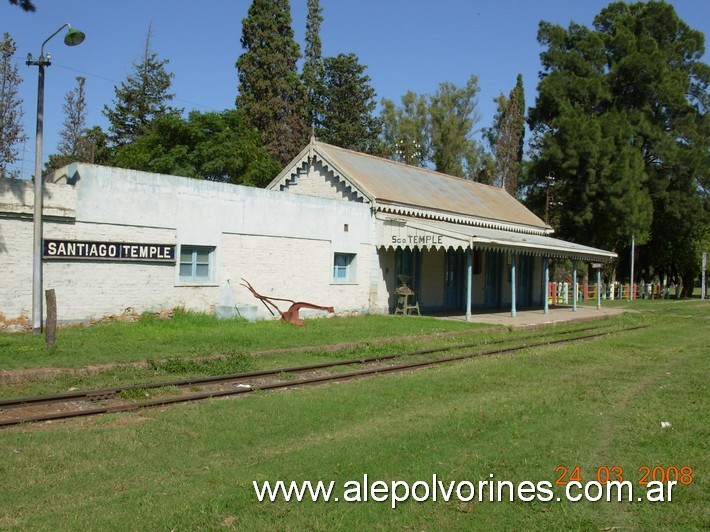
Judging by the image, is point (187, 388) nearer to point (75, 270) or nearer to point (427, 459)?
point (427, 459)

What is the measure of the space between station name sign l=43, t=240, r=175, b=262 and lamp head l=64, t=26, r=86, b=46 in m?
4.17

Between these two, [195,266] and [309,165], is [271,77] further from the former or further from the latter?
[195,266]

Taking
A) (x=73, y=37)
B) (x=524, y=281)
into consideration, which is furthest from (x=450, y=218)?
(x=73, y=37)

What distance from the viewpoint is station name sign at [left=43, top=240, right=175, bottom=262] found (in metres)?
14.7

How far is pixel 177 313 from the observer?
1692cm

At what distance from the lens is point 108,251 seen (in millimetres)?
15633

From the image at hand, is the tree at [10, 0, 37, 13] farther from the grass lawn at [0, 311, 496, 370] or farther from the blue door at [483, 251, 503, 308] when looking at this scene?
the blue door at [483, 251, 503, 308]

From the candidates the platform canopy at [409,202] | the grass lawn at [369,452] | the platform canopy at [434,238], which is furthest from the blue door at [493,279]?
the grass lawn at [369,452]

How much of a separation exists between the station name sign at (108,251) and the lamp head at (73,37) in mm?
4172

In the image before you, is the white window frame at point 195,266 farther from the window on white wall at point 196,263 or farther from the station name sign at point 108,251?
the station name sign at point 108,251

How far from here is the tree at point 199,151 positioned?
34094 mm

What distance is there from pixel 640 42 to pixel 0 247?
138ft

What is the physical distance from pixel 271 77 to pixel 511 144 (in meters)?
21.3

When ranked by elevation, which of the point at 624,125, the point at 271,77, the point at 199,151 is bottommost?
the point at 199,151
